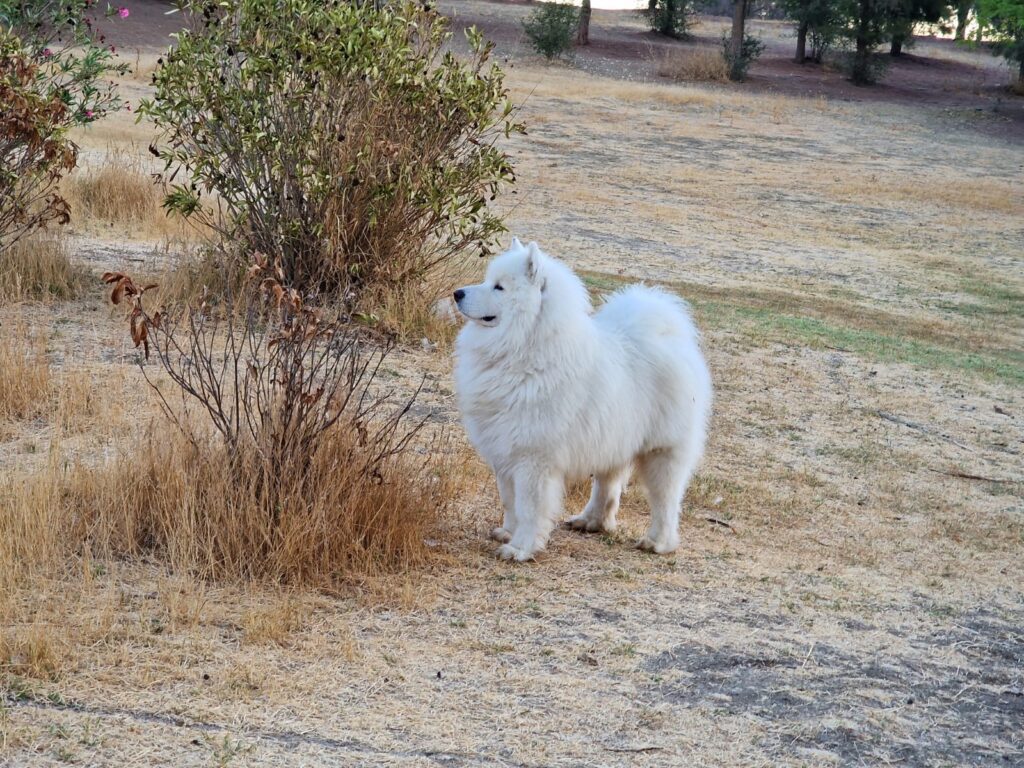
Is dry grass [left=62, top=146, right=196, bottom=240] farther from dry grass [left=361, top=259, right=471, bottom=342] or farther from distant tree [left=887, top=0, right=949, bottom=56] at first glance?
distant tree [left=887, top=0, right=949, bottom=56]

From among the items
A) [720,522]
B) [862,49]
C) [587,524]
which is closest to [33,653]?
[587,524]

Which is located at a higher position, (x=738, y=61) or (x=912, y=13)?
(x=912, y=13)

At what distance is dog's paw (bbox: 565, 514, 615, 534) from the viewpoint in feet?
21.5

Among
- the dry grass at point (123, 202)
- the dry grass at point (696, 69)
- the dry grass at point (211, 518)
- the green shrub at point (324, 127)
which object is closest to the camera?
the dry grass at point (211, 518)

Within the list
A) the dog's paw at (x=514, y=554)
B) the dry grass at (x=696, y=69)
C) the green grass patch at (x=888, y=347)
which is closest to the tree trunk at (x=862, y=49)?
the dry grass at (x=696, y=69)

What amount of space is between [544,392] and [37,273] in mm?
5466

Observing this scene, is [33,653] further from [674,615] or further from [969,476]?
[969,476]

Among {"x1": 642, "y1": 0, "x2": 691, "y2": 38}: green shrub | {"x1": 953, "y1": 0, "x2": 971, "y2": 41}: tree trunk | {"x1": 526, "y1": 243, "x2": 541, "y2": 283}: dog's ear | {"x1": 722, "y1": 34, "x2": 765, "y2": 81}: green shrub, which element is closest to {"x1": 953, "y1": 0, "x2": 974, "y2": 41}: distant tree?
{"x1": 953, "y1": 0, "x2": 971, "y2": 41}: tree trunk

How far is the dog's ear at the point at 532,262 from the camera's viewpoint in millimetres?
5730

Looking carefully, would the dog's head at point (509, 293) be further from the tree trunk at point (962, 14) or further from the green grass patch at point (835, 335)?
the tree trunk at point (962, 14)

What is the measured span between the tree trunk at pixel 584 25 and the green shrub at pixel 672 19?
21.7 feet

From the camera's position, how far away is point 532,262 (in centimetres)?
576

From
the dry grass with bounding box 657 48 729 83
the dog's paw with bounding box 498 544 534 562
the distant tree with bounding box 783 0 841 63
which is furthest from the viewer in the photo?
the distant tree with bounding box 783 0 841 63

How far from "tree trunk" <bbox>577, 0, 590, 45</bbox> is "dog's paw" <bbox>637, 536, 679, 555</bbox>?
131 ft
